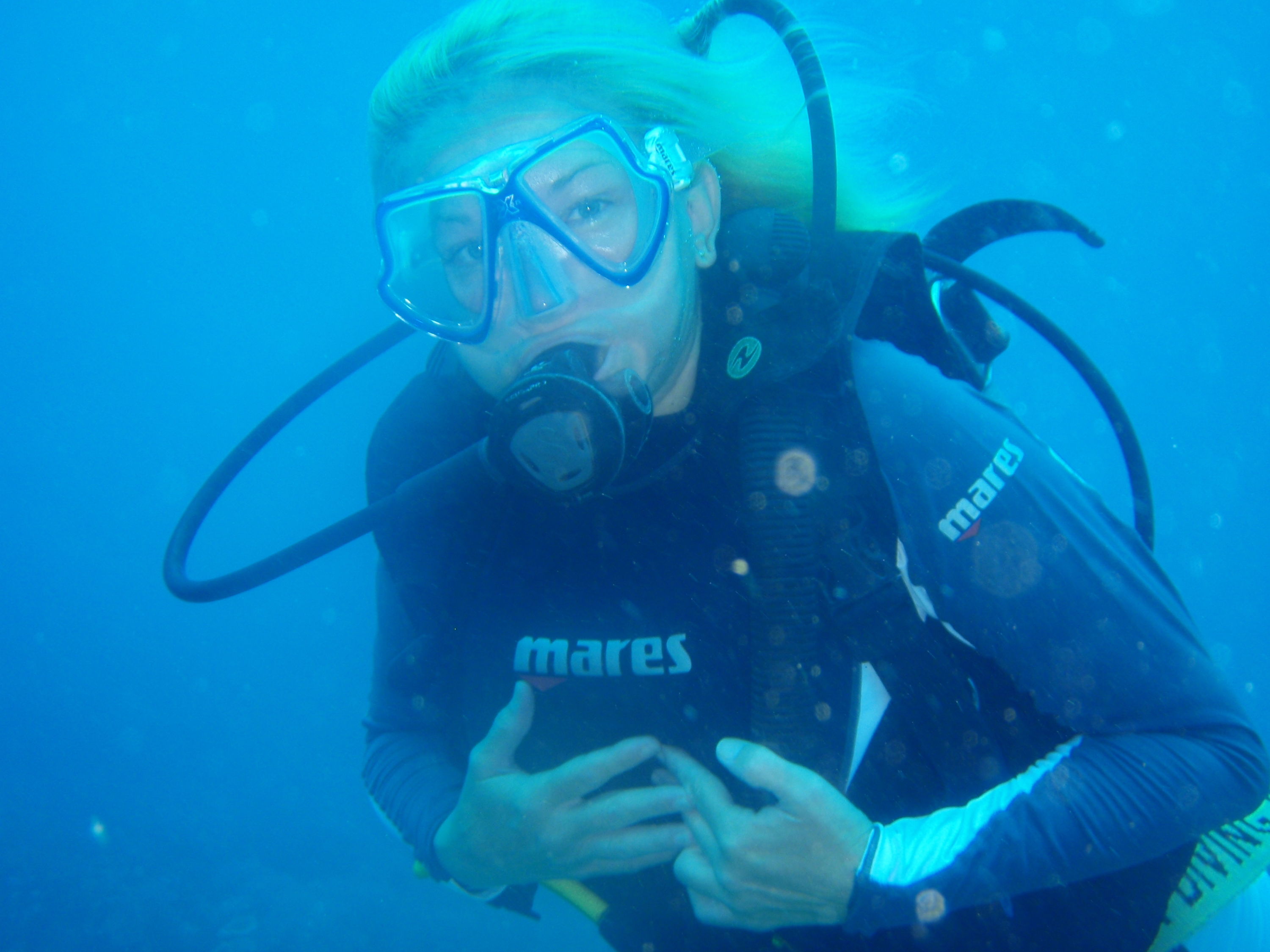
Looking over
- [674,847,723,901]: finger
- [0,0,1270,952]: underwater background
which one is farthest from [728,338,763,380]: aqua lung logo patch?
[0,0,1270,952]: underwater background

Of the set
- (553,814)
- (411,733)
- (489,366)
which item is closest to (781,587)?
(553,814)

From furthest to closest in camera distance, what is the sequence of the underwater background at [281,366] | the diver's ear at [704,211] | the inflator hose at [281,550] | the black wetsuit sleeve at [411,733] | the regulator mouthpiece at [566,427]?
the underwater background at [281,366] < the black wetsuit sleeve at [411,733] < the diver's ear at [704,211] < the inflator hose at [281,550] < the regulator mouthpiece at [566,427]

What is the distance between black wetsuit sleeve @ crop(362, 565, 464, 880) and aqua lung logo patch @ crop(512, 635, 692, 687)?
347mm

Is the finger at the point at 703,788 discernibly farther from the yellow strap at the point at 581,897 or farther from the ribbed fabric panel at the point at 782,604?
the yellow strap at the point at 581,897

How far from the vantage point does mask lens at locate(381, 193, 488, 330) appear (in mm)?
1772

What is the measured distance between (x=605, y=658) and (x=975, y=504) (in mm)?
980

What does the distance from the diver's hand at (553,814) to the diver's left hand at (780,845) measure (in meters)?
0.17

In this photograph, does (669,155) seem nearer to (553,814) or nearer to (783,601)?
(783,601)

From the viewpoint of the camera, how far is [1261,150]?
15867mm

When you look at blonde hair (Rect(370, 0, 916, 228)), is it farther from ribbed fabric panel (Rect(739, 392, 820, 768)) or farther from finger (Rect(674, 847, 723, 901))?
finger (Rect(674, 847, 723, 901))

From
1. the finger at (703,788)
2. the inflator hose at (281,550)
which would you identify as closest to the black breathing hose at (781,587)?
the finger at (703,788)

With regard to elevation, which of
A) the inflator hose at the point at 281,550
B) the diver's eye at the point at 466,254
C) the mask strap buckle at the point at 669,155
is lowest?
the inflator hose at the point at 281,550

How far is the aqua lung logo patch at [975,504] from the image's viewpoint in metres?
1.33

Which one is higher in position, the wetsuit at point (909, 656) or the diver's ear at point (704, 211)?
the diver's ear at point (704, 211)
